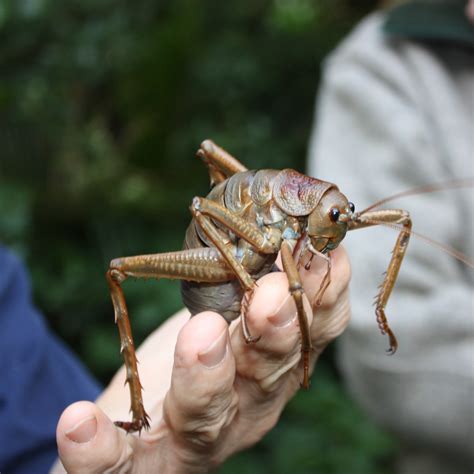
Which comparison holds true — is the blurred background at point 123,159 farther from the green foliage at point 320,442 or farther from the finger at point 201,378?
the finger at point 201,378

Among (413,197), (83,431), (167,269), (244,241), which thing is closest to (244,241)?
(244,241)

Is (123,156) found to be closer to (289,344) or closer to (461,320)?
(461,320)

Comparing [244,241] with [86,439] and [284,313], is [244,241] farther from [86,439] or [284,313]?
[86,439]

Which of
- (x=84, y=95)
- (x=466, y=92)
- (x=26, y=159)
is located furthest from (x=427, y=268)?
(x=84, y=95)

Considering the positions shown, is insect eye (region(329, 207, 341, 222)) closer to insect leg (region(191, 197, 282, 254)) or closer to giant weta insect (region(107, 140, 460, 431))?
giant weta insect (region(107, 140, 460, 431))

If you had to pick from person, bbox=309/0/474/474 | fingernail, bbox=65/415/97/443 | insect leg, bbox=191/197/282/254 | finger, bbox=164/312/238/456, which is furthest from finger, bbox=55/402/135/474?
person, bbox=309/0/474/474

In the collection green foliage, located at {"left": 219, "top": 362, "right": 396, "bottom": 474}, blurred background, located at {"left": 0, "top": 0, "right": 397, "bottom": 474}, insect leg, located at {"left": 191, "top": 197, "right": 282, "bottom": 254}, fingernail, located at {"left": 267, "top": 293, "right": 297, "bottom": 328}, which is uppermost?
insect leg, located at {"left": 191, "top": 197, "right": 282, "bottom": 254}
